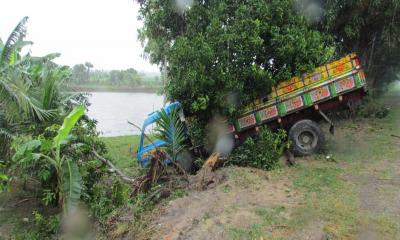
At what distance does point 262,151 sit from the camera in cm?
842

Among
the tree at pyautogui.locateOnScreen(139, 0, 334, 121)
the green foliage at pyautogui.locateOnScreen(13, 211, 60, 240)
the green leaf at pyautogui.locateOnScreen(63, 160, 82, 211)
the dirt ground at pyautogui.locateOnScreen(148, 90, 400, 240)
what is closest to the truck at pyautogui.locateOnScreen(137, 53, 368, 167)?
the tree at pyautogui.locateOnScreen(139, 0, 334, 121)

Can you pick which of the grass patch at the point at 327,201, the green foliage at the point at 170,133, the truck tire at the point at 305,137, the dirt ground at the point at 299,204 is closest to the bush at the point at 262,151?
the dirt ground at the point at 299,204

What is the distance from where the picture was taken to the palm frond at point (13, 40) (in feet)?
28.1

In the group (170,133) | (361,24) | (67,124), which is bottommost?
(170,133)

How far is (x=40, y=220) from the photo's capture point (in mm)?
7332

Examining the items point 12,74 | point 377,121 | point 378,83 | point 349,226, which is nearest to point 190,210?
point 349,226

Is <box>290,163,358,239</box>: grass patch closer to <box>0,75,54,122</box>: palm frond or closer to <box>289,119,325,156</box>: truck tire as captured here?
<box>289,119,325,156</box>: truck tire

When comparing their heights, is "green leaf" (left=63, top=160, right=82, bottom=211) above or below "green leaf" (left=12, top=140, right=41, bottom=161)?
below

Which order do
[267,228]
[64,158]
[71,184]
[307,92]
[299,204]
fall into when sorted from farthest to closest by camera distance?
[307,92], [64,158], [71,184], [299,204], [267,228]

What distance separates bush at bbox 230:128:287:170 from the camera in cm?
838

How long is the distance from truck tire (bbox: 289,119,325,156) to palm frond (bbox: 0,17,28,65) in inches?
276

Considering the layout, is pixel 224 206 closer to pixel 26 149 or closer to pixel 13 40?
pixel 26 149

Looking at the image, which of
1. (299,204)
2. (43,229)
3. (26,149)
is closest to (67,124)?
(26,149)

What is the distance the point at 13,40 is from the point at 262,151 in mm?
6401
